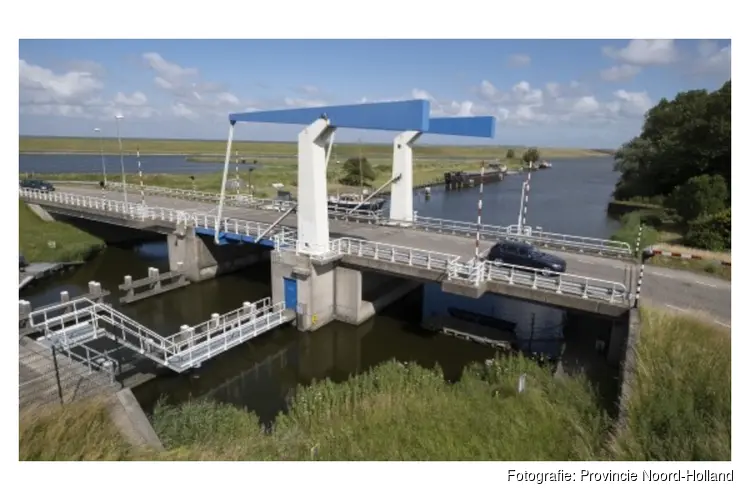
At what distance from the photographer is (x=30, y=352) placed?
15.7 meters

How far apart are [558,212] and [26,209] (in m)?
59.3

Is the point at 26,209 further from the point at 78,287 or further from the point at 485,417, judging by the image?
the point at 485,417

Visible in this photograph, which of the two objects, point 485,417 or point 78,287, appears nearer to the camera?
point 485,417

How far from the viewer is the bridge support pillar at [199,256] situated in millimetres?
30531

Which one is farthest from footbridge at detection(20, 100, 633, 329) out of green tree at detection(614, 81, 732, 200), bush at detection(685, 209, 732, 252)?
green tree at detection(614, 81, 732, 200)

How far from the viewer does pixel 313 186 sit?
21516 millimetres

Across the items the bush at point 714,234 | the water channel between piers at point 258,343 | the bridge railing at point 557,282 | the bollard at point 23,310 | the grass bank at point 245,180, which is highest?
the grass bank at point 245,180

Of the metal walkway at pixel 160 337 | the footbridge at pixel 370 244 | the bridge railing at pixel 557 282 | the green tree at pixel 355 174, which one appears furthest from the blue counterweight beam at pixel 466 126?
the green tree at pixel 355 174

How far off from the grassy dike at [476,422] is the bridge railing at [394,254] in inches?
253

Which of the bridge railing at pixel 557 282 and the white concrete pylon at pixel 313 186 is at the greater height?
the white concrete pylon at pixel 313 186

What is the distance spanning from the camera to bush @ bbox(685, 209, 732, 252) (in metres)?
28.3

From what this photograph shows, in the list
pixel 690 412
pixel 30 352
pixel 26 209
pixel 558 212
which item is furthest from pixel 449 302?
pixel 558 212

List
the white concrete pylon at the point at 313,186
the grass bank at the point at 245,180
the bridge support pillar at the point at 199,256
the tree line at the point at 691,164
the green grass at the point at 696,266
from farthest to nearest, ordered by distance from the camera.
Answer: the grass bank at the point at 245,180 → the tree line at the point at 691,164 → the bridge support pillar at the point at 199,256 → the white concrete pylon at the point at 313,186 → the green grass at the point at 696,266

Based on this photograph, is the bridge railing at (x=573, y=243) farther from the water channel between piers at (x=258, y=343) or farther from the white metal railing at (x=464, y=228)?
the water channel between piers at (x=258, y=343)
